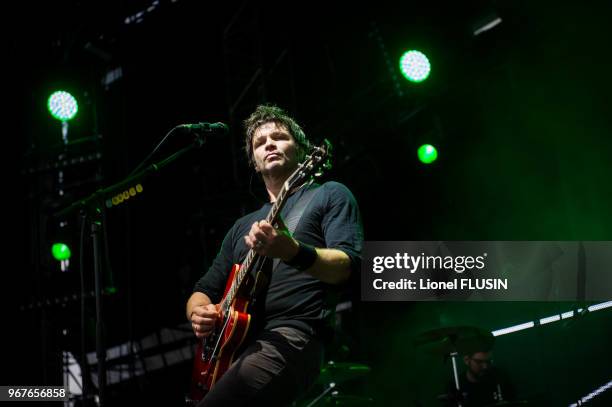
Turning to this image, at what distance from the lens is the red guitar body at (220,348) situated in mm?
2295

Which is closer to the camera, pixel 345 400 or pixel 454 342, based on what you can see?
pixel 345 400

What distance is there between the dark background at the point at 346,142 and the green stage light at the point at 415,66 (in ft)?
0.32

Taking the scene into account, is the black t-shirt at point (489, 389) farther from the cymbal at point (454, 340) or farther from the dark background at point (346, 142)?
the cymbal at point (454, 340)

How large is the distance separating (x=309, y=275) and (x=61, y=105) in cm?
516

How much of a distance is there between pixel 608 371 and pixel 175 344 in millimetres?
5207

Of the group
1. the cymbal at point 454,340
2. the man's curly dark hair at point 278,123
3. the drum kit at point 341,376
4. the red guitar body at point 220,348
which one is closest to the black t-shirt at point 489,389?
the cymbal at point 454,340

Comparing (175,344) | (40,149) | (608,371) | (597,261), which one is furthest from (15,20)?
(608,371)

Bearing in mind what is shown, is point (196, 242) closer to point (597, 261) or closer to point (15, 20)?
point (15, 20)

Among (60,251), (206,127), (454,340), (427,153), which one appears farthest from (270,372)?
(60,251)

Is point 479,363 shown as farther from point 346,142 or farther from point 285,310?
point 285,310

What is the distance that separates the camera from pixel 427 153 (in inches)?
253

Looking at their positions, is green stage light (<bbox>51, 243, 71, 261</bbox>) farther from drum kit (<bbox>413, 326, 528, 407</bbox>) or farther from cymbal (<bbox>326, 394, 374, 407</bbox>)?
drum kit (<bbox>413, 326, 528, 407</bbox>)

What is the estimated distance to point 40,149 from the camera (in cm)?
667

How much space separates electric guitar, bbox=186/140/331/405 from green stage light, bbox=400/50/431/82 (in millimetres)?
3554
